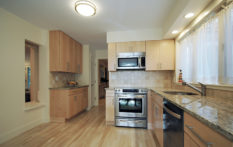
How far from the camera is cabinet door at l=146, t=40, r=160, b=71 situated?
260cm

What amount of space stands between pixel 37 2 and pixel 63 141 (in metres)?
Answer: 2.48

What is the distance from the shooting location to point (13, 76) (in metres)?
1.98

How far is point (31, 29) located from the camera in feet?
7.80

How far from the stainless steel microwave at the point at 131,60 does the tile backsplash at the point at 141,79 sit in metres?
0.32

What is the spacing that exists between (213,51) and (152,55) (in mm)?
1361

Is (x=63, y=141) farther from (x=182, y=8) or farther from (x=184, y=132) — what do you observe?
(x=182, y=8)

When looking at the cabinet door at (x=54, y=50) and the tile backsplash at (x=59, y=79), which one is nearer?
the cabinet door at (x=54, y=50)

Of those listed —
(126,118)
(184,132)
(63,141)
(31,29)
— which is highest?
(31,29)

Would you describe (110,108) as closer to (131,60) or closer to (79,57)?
(131,60)

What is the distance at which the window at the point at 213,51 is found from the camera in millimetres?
1081

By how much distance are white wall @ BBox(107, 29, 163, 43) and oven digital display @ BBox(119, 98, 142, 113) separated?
1617 millimetres

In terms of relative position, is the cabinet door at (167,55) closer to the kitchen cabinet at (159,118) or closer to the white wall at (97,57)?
the kitchen cabinet at (159,118)

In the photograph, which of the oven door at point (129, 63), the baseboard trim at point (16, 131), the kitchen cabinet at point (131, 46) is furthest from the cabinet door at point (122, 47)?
the baseboard trim at point (16, 131)

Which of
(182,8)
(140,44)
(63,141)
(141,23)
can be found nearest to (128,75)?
(140,44)
